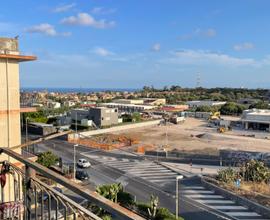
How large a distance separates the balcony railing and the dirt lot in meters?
38.5

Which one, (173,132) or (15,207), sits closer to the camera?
(15,207)

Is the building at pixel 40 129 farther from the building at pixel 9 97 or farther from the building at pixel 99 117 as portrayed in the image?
the building at pixel 9 97

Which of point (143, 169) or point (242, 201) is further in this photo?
point (143, 169)

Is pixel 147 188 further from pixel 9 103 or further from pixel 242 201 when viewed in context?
pixel 9 103

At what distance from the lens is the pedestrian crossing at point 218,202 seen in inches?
798

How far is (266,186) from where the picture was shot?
25719mm

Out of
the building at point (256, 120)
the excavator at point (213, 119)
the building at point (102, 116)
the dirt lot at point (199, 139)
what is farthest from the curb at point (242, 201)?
the excavator at point (213, 119)

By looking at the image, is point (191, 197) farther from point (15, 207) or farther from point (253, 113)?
point (253, 113)

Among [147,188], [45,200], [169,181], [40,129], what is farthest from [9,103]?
[40,129]

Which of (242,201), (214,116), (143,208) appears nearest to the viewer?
(143,208)

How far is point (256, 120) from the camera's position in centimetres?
6325

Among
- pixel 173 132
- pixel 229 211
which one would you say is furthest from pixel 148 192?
pixel 173 132

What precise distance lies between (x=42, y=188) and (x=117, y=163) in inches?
1209

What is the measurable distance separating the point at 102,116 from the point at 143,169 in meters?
25.4
